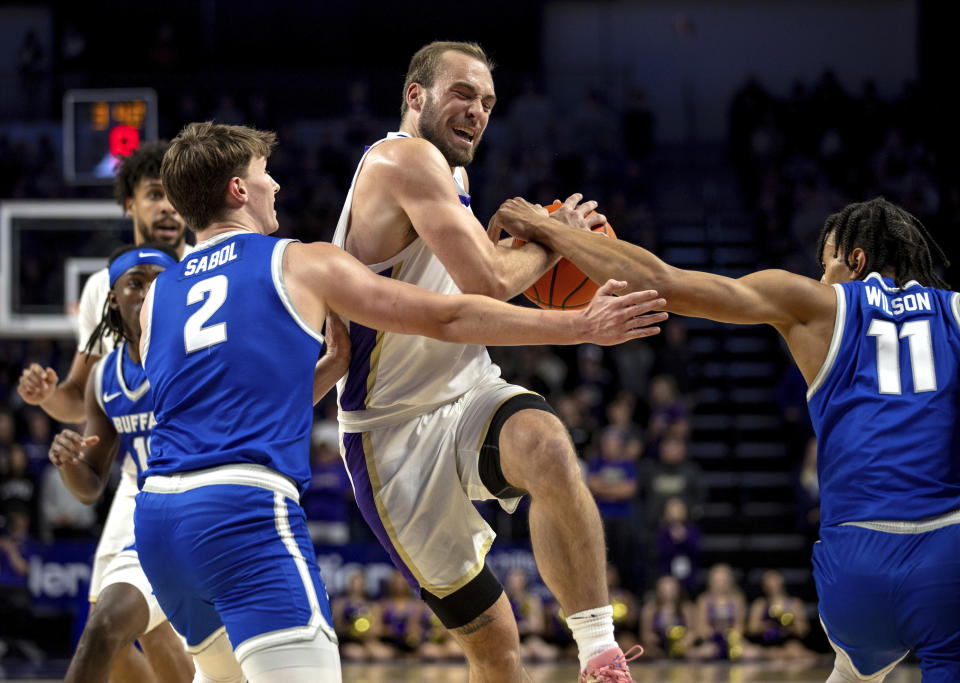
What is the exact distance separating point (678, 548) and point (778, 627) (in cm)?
120

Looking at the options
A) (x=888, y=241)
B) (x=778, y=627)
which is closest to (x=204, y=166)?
(x=888, y=241)

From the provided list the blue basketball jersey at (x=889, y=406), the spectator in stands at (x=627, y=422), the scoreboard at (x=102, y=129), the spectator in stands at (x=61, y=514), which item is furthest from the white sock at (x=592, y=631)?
the spectator in stands at (x=61, y=514)

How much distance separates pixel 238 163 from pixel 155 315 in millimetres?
535

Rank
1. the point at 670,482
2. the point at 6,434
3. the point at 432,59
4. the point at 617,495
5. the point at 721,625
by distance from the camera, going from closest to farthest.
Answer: the point at 432,59, the point at 721,625, the point at 617,495, the point at 670,482, the point at 6,434

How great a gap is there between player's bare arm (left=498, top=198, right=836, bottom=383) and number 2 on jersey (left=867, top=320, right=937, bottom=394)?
0.56 ft

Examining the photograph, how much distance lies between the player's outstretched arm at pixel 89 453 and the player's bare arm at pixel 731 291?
225 centimetres

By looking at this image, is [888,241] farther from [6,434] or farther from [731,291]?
[6,434]

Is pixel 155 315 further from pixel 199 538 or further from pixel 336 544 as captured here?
pixel 336 544

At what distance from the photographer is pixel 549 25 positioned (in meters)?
19.7

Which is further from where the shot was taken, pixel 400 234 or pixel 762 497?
pixel 762 497

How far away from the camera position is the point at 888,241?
13.4 ft

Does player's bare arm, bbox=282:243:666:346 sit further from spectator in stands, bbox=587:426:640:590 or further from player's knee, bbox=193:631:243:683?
spectator in stands, bbox=587:426:640:590

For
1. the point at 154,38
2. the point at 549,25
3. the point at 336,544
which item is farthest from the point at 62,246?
the point at 549,25

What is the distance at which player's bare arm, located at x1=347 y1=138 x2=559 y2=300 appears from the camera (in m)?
3.94
